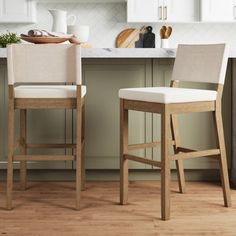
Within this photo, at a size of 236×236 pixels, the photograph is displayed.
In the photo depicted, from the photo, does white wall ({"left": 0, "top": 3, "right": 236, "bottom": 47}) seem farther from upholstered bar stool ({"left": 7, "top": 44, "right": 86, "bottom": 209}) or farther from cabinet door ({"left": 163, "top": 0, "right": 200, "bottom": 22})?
upholstered bar stool ({"left": 7, "top": 44, "right": 86, "bottom": 209})

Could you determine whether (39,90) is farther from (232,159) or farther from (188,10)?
(188,10)

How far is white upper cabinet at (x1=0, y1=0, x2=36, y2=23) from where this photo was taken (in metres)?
5.02

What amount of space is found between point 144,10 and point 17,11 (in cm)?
115

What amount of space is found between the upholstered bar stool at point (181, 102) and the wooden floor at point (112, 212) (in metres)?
0.12

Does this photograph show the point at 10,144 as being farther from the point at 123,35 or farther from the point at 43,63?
the point at 123,35

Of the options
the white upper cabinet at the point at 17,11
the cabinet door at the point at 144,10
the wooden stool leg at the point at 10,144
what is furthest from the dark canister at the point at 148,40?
the wooden stool leg at the point at 10,144

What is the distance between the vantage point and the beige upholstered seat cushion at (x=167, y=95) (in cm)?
289

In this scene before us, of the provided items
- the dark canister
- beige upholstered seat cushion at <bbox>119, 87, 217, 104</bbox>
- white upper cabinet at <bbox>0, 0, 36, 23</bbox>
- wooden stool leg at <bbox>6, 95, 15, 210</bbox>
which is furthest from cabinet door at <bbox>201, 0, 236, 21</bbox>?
wooden stool leg at <bbox>6, 95, 15, 210</bbox>

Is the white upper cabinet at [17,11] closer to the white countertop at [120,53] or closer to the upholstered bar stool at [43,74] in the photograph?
the white countertop at [120,53]

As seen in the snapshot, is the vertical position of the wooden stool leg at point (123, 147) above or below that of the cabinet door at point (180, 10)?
below

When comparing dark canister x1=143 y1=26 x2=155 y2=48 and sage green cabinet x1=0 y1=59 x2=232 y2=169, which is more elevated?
dark canister x1=143 y1=26 x2=155 y2=48

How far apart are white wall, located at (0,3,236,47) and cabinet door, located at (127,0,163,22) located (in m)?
0.35

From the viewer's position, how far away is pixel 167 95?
288cm

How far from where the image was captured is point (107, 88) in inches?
144
